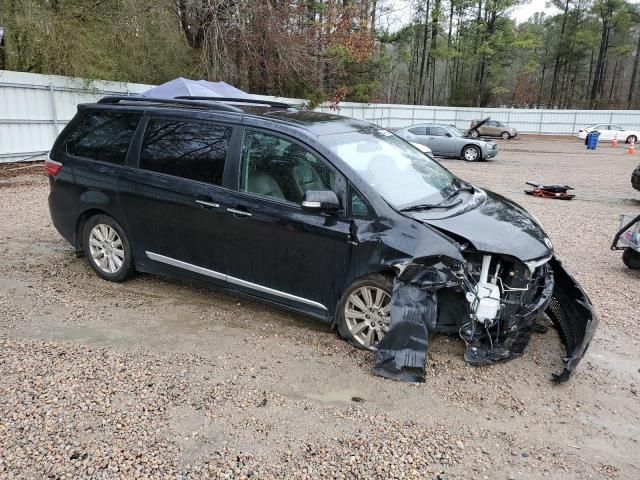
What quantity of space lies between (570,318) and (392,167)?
187cm

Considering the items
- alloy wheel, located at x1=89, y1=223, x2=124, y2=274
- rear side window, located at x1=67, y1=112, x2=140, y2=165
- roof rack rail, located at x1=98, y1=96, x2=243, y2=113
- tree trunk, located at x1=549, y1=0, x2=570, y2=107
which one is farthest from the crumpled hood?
tree trunk, located at x1=549, y1=0, x2=570, y2=107

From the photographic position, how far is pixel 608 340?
418 centimetres

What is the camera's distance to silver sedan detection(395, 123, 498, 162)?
19.8 m

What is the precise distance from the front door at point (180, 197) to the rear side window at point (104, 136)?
0.82 ft

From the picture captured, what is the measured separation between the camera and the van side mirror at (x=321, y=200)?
3645 mm

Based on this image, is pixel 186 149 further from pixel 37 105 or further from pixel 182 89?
pixel 37 105

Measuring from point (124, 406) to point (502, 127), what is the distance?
3458cm

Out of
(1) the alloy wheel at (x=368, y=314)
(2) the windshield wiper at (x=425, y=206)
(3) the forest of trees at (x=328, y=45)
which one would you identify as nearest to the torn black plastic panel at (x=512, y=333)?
(1) the alloy wheel at (x=368, y=314)

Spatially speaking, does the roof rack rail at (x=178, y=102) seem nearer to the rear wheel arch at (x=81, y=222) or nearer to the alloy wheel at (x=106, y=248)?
the rear wheel arch at (x=81, y=222)

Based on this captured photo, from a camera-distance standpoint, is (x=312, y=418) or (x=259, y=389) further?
(x=259, y=389)

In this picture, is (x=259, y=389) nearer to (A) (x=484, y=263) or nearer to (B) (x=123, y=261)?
(A) (x=484, y=263)

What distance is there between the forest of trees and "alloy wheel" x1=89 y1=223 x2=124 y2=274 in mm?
10680

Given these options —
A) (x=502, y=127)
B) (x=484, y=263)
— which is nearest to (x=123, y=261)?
(x=484, y=263)

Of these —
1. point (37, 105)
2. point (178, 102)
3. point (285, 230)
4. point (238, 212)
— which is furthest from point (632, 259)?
point (37, 105)
